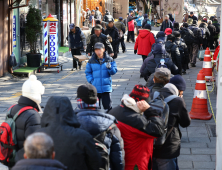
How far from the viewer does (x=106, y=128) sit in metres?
3.64

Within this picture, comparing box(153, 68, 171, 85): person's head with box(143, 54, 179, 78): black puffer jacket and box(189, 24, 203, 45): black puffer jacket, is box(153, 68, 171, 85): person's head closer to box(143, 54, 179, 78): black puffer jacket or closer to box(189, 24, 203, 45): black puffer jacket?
box(143, 54, 179, 78): black puffer jacket

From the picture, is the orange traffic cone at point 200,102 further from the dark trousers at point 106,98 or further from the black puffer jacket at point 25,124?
the black puffer jacket at point 25,124

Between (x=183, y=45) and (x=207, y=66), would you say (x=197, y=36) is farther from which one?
(x=207, y=66)

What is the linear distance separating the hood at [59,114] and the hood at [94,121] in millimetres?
243

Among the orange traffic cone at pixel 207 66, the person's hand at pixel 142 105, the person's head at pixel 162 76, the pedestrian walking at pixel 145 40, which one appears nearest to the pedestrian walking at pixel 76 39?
the pedestrian walking at pixel 145 40

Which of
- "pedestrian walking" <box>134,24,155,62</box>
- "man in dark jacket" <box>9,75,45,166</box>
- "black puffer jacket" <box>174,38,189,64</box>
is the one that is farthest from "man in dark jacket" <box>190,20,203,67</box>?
"man in dark jacket" <box>9,75,45,166</box>

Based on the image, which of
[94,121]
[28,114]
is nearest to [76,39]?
[28,114]

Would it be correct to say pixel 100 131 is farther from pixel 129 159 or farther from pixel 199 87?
pixel 199 87

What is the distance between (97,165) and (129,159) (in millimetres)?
735

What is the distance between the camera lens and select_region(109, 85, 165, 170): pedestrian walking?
3910 mm

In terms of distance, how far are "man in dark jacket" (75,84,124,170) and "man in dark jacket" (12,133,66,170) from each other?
906 millimetres

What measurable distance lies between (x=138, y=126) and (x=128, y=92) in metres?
7.12

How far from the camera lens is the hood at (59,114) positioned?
3.31m

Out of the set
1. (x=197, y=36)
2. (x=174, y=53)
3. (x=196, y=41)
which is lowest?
(x=174, y=53)
